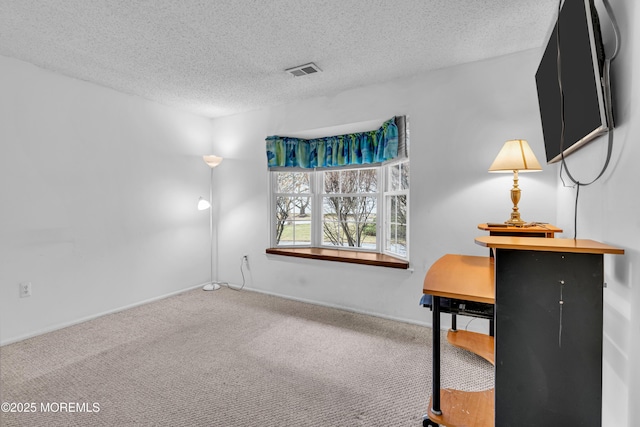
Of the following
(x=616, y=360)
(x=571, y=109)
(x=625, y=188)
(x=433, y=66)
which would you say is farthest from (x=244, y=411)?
(x=433, y=66)

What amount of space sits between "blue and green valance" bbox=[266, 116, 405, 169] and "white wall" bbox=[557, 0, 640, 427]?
2006 millimetres

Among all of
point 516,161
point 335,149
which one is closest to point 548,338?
point 516,161

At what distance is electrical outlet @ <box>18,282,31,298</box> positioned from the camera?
262 centimetres

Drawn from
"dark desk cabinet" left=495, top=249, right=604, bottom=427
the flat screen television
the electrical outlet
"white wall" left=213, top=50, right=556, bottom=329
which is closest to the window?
"white wall" left=213, top=50, right=556, bottom=329

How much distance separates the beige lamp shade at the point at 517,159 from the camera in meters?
1.96

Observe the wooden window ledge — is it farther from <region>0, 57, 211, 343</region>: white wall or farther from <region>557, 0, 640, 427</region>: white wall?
<region>557, 0, 640, 427</region>: white wall

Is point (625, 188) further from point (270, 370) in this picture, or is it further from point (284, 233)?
point (284, 233)

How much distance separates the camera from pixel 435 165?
2.83 m

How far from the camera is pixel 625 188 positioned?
107 cm

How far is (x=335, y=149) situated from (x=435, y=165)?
126cm

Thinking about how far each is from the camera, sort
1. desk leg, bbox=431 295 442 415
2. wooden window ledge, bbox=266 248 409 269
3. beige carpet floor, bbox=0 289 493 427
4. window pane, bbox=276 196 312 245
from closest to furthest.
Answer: desk leg, bbox=431 295 442 415 < beige carpet floor, bbox=0 289 493 427 < wooden window ledge, bbox=266 248 409 269 < window pane, bbox=276 196 312 245

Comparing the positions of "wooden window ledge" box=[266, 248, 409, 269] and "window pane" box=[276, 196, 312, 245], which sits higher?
"window pane" box=[276, 196, 312, 245]

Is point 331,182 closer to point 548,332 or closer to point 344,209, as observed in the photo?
point 344,209

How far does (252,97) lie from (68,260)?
250 centimetres
